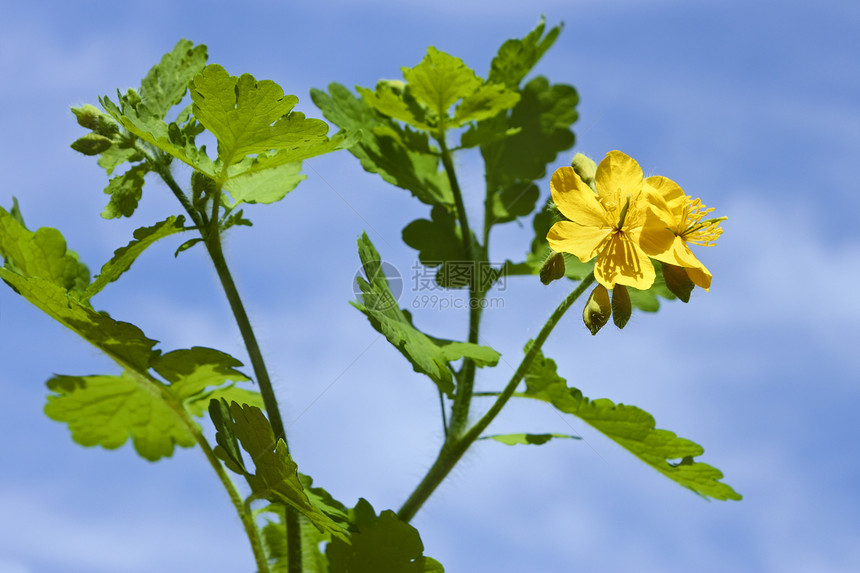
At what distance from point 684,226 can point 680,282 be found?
0.10 meters

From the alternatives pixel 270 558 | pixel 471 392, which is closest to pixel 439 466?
pixel 471 392

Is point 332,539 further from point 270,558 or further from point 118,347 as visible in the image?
point 118,347

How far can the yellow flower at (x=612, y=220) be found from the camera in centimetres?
115

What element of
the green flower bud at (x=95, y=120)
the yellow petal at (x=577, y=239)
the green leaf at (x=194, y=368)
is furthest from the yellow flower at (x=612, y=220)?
the green flower bud at (x=95, y=120)

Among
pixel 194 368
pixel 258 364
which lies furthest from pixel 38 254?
pixel 258 364

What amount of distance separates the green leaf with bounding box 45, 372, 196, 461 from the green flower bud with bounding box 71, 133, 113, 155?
0.47 meters

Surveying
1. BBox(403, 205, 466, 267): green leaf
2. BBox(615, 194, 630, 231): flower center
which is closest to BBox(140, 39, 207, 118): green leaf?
BBox(403, 205, 466, 267): green leaf

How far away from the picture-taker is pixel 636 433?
1.36m

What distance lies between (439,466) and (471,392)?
15 centimetres

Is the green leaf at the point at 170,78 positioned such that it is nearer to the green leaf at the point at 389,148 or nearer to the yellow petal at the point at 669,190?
the green leaf at the point at 389,148

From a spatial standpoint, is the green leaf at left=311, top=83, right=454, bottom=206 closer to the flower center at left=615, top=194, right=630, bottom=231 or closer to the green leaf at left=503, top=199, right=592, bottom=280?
the green leaf at left=503, top=199, right=592, bottom=280

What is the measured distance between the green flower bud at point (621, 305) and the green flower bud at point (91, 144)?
0.86 m

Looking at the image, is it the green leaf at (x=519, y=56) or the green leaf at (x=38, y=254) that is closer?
the green leaf at (x=38, y=254)

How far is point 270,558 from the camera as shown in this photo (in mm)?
1346
